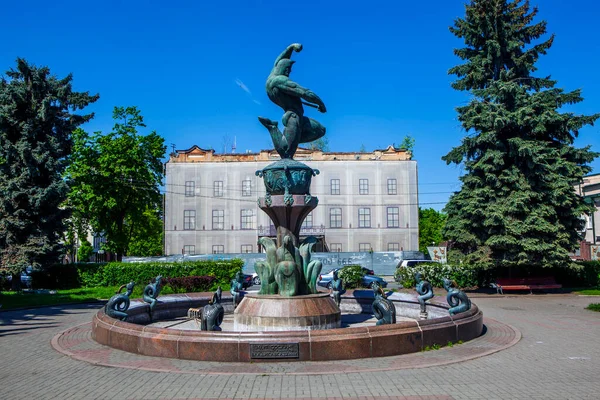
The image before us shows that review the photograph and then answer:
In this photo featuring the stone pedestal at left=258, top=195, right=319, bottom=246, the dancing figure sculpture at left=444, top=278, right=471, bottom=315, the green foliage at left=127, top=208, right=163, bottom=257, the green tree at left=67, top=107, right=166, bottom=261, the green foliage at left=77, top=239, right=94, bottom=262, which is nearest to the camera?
the stone pedestal at left=258, top=195, right=319, bottom=246

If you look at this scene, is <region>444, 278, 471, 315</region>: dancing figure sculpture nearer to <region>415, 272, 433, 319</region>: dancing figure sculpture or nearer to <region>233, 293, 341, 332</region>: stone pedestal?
<region>415, 272, 433, 319</region>: dancing figure sculpture

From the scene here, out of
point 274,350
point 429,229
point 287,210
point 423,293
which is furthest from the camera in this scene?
point 429,229

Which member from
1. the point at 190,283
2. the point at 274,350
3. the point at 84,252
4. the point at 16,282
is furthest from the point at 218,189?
the point at 274,350

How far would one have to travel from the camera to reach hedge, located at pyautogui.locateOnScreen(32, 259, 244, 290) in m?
27.5

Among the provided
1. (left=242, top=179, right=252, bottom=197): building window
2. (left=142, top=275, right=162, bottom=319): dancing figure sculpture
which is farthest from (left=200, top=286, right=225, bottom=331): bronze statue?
(left=242, top=179, right=252, bottom=197): building window

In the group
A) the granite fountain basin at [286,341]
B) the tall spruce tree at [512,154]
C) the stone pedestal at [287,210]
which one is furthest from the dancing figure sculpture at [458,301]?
the tall spruce tree at [512,154]

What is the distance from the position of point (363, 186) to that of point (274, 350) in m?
38.7

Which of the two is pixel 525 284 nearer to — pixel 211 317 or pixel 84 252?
pixel 211 317

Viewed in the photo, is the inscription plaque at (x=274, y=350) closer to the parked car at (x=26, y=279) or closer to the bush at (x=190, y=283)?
the bush at (x=190, y=283)

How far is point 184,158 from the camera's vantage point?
155 ft

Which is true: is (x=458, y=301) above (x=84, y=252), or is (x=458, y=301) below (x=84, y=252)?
below

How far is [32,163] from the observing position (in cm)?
2623

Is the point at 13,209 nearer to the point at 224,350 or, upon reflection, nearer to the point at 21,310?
the point at 21,310

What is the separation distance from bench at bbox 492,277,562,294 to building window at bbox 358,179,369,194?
Result: 2309cm
